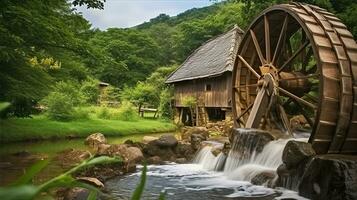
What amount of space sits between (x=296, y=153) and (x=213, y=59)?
51.8 feet

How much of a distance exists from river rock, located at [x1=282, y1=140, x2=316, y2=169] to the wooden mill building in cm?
1178

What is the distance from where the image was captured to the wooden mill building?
71.4 feet

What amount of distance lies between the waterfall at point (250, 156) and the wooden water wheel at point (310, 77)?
948 mm

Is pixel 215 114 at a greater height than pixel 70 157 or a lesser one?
greater

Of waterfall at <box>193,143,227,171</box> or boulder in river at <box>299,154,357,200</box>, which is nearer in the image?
boulder in river at <box>299,154,357,200</box>

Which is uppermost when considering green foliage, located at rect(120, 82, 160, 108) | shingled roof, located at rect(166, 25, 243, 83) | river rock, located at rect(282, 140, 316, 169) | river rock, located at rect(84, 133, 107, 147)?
shingled roof, located at rect(166, 25, 243, 83)

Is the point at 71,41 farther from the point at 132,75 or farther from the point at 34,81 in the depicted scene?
the point at 132,75

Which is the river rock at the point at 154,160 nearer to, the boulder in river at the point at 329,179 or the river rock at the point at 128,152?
the river rock at the point at 128,152

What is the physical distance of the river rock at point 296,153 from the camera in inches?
342

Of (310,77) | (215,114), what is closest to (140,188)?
(310,77)

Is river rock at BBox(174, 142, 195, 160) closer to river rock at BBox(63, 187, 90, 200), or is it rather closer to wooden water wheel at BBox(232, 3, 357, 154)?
wooden water wheel at BBox(232, 3, 357, 154)

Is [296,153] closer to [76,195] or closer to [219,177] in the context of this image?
[219,177]

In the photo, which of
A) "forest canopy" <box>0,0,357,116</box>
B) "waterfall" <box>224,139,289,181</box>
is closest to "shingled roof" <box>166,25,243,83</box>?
"forest canopy" <box>0,0,357,116</box>

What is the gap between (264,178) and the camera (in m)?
9.60
